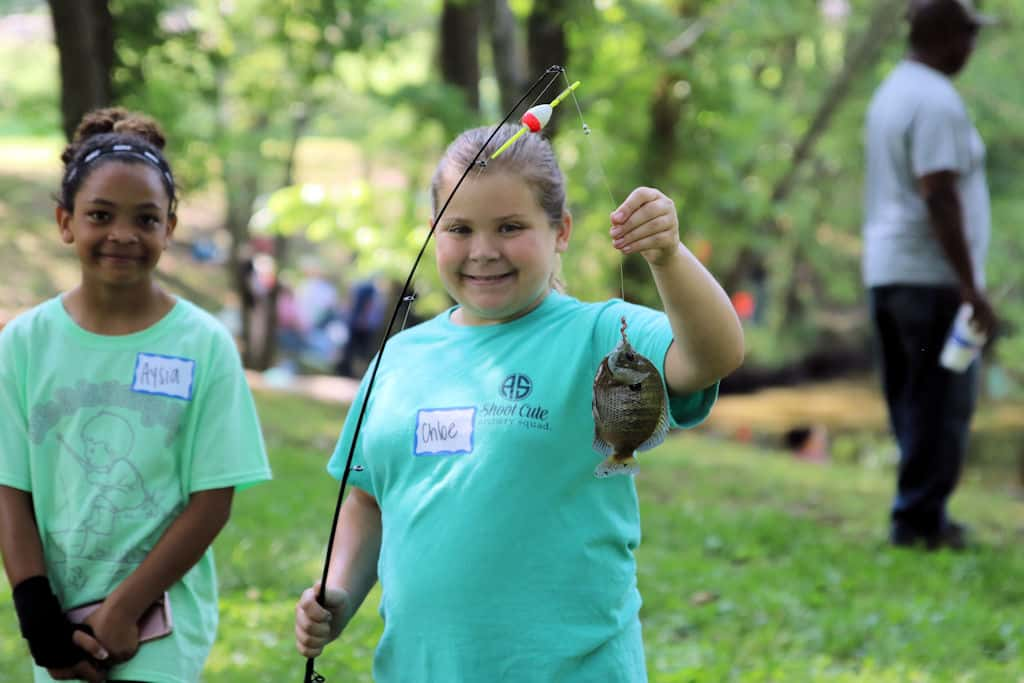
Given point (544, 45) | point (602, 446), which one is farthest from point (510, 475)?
point (544, 45)

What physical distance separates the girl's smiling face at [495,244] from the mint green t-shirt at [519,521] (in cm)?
9

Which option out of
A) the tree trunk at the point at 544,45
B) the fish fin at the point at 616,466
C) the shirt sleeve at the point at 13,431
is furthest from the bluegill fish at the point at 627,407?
the tree trunk at the point at 544,45

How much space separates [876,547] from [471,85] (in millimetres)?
6530

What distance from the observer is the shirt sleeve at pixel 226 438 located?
9.20 feet

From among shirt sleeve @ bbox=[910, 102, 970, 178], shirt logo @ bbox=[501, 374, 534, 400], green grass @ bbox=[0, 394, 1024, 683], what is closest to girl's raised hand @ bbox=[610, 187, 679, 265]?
shirt logo @ bbox=[501, 374, 534, 400]

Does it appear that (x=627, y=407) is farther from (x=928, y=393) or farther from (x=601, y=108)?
(x=601, y=108)

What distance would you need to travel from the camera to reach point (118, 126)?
9.87ft

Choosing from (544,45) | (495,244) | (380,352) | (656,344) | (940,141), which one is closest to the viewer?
(656,344)

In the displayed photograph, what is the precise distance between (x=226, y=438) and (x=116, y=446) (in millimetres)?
242

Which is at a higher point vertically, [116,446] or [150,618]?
[116,446]

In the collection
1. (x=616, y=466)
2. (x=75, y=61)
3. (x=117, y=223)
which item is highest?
(x=75, y=61)

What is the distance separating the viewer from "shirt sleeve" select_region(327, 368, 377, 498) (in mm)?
2486

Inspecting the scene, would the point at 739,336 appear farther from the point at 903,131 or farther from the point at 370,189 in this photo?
the point at 370,189

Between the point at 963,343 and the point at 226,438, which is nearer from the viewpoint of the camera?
the point at 226,438
